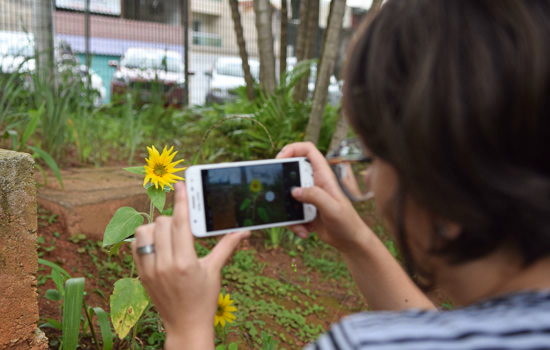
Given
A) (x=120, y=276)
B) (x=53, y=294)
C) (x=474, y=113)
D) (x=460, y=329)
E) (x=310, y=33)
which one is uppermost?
(x=310, y=33)

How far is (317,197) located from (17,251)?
0.88 metres

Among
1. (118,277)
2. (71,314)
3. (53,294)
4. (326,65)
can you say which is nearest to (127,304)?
(71,314)

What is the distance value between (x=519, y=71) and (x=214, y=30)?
12.1 meters

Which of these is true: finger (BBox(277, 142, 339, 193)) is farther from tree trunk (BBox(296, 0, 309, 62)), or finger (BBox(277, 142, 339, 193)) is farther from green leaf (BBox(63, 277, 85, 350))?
tree trunk (BBox(296, 0, 309, 62))

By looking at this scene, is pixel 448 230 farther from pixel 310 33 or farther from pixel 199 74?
pixel 199 74

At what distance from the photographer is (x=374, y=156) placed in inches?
25.0

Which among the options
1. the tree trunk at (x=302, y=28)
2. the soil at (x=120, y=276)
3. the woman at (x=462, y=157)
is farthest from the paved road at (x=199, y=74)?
the woman at (x=462, y=157)

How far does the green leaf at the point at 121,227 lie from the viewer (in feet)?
4.09

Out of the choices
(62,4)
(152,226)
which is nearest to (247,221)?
(152,226)

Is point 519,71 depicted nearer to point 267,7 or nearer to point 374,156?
point 374,156

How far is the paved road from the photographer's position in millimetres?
8953

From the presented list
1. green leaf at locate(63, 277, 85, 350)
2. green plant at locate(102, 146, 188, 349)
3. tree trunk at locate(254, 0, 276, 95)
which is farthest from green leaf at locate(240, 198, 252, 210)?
tree trunk at locate(254, 0, 276, 95)

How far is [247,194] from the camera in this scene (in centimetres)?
98

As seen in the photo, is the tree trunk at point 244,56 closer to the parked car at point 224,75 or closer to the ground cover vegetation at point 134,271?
the ground cover vegetation at point 134,271
